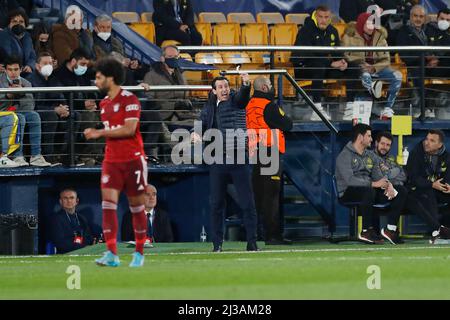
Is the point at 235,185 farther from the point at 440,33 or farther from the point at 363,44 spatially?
the point at 440,33

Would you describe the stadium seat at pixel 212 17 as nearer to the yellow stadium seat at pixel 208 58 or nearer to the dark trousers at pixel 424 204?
the yellow stadium seat at pixel 208 58

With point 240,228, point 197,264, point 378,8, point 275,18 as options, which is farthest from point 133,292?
point 275,18

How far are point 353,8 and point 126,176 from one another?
36.4 feet

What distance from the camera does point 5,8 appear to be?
21.2 metres

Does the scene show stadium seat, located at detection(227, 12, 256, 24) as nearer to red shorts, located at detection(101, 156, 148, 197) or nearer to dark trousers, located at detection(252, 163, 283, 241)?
dark trousers, located at detection(252, 163, 283, 241)

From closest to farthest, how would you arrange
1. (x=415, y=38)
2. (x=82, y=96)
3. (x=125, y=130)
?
(x=125, y=130) → (x=82, y=96) → (x=415, y=38)

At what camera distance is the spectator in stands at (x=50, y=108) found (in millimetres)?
19031

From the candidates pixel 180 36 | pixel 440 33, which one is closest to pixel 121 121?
pixel 180 36

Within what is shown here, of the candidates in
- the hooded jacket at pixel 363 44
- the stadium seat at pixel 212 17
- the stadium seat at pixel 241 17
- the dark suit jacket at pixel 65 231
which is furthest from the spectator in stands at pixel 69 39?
the stadium seat at pixel 241 17

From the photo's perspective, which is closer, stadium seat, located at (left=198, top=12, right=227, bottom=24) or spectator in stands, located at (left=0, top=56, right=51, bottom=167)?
spectator in stands, located at (left=0, top=56, right=51, bottom=167)

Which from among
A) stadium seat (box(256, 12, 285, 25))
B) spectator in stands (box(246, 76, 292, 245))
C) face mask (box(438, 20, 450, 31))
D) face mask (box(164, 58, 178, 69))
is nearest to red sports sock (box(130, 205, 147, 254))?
spectator in stands (box(246, 76, 292, 245))

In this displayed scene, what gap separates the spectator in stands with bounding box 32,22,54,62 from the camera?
20391 mm

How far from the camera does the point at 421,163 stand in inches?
756

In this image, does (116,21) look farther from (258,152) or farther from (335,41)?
(258,152)
